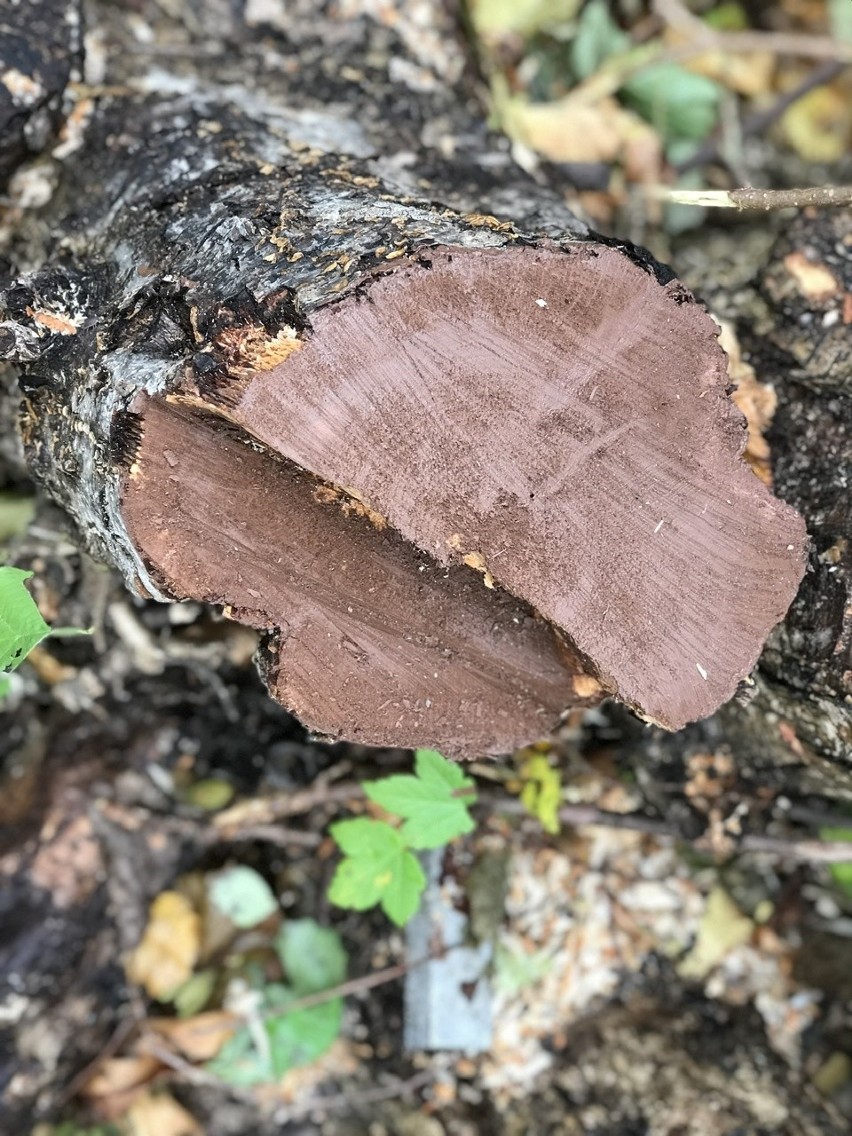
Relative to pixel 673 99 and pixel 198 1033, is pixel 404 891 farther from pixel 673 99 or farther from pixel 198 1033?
pixel 673 99

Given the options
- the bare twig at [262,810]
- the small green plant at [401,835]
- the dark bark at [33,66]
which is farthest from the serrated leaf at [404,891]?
the dark bark at [33,66]

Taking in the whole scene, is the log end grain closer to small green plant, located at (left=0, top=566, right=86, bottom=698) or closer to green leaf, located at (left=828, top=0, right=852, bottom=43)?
small green plant, located at (left=0, top=566, right=86, bottom=698)

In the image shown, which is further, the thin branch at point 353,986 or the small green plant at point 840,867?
the thin branch at point 353,986

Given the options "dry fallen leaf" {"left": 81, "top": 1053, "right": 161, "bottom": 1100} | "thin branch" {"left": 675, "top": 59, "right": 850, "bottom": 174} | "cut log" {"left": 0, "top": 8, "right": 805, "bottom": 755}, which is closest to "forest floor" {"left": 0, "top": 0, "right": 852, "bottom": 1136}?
"dry fallen leaf" {"left": 81, "top": 1053, "right": 161, "bottom": 1100}

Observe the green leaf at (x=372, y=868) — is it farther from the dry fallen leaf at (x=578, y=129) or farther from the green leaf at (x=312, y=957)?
the dry fallen leaf at (x=578, y=129)

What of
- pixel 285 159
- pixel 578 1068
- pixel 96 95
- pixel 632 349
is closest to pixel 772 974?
pixel 578 1068
